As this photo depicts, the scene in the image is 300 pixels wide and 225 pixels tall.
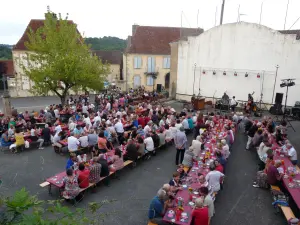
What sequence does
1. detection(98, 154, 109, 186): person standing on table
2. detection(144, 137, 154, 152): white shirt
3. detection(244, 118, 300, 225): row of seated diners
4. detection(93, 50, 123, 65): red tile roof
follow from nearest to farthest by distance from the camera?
detection(244, 118, 300, 225): row of seated diners, detection(98, 154, 109, 186): person standing on table, detection(144, 137, 154, 152): white shirt, detection(93, 50, 123, 65): red tile roof

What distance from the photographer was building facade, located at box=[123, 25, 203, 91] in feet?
114

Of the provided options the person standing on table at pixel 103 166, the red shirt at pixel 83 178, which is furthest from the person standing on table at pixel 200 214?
the person standing on table at pixel 103 166

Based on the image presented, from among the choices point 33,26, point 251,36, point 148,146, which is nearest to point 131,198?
point 148,146

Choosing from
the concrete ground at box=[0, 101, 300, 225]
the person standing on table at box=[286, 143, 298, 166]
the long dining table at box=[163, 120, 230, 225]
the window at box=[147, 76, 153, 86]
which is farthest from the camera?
the window at box=[147, 76, 153, 86]

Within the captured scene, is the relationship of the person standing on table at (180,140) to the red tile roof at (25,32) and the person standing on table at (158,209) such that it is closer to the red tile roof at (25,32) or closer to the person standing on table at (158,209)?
the person standing on table at (158,209)

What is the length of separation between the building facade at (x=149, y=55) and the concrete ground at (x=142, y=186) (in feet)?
78.2

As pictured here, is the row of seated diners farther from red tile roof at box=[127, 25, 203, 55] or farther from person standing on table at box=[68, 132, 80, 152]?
red tile roof at box=[127, 25, 203, 55]

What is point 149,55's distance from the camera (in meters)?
34.8

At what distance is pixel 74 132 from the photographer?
1225cm

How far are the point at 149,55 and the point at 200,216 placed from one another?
3040 centimetres

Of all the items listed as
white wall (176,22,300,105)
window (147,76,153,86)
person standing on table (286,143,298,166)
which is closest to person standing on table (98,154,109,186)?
person standing on table (286,143,298,166)

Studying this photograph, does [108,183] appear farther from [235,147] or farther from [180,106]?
[180,106]

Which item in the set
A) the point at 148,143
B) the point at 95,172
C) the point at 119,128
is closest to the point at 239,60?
the point at 119,128

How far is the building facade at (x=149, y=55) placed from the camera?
34750 mm
